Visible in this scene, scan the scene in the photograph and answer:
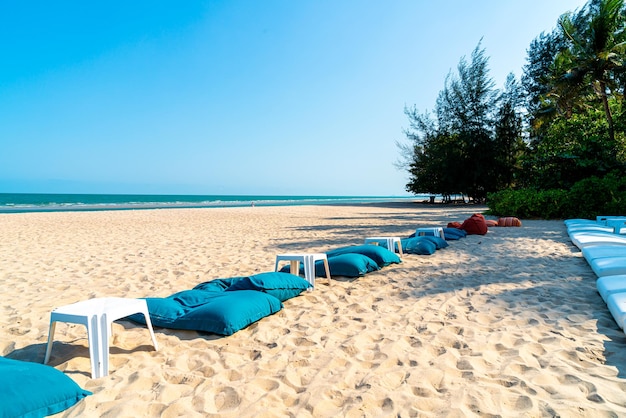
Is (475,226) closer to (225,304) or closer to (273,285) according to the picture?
(273,285)

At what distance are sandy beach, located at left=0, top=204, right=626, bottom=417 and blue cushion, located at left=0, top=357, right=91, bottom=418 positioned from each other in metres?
0.10

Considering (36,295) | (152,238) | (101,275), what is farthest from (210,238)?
(36,295)

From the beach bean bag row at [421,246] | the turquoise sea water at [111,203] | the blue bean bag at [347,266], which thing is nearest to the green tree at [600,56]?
the beach bean bag row at [421,246]

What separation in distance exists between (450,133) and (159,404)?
1308 inches

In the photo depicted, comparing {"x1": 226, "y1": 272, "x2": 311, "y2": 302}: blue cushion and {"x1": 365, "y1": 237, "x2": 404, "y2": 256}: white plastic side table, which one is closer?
{"x1": 226, "y1": 272, "x2": 311, "y2": 302}: blue cushion

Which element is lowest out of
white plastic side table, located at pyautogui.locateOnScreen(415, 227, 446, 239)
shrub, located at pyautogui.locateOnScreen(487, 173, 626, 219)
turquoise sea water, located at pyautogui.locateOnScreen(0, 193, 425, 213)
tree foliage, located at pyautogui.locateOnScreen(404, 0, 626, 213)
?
turquoise sea water, located at pyautogui.locateOnScreen(0, 193, 425, 213)

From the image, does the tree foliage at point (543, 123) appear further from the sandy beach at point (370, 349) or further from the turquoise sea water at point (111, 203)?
the turquoise sea water at point (111, 203)

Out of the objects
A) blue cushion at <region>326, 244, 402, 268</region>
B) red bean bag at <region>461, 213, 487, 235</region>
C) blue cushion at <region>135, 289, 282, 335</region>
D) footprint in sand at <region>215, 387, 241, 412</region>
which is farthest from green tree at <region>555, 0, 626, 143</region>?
footprint in sand at <region>215, 387, 241, 412</region>

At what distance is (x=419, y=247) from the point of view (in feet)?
22.4

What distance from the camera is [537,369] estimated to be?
2426 mm

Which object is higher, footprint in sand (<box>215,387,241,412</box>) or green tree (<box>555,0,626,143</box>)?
green tree (<box>555,0,626,143</box>)

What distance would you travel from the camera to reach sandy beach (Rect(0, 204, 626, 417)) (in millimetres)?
2104

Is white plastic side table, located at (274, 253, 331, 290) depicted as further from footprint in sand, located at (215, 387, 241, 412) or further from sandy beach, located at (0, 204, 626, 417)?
footprint in sand, located at (215, 387, 241, 412)

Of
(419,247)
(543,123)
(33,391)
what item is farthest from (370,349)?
(543,123)
